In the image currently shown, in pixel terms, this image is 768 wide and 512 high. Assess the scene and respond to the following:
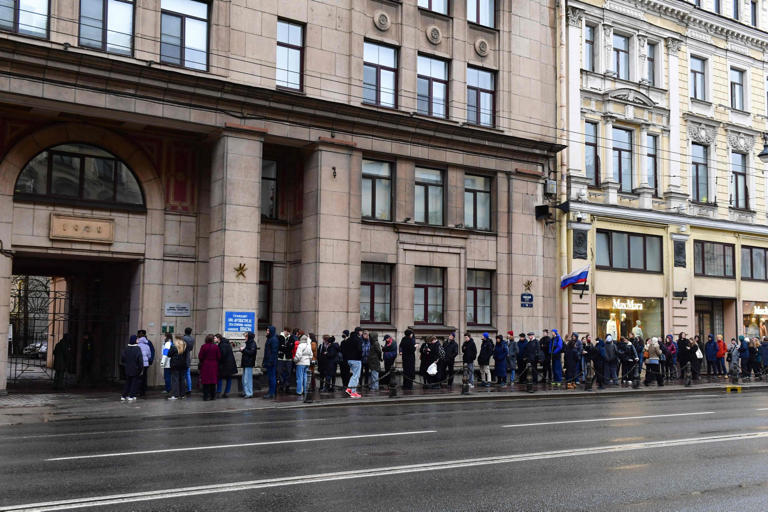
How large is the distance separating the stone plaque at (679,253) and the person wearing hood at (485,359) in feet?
40.9

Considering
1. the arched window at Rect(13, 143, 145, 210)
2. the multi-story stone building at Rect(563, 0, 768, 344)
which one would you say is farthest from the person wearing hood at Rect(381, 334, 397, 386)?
the multi-story stone building at Rect(563, 0, 768, 344)

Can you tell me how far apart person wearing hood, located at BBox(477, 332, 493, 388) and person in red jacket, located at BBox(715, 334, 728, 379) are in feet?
41.3

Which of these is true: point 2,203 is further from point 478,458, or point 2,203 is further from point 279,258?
A: point 478,458

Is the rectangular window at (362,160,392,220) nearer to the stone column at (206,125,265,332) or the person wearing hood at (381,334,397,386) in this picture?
the stone column at (206,125,265,332)

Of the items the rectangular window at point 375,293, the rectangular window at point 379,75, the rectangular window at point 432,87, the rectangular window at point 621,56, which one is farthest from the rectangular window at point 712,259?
the rectangular window at point 379,75

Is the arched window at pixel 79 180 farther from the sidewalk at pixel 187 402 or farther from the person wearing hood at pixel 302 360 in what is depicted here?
the person wearing hood at pixel 302 360


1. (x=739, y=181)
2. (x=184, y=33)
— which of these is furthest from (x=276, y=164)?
(x=739, y=181)

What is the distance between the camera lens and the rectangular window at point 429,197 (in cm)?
2827

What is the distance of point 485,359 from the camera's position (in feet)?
85.6

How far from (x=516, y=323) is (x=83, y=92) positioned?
16.4 m

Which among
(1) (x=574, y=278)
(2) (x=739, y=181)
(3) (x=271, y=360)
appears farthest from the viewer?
(2) (x=739, y=181)

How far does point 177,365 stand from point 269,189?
744 cm

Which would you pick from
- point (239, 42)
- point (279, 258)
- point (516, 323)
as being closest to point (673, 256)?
point (516, 323)

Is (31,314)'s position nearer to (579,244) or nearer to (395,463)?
(579,244)
